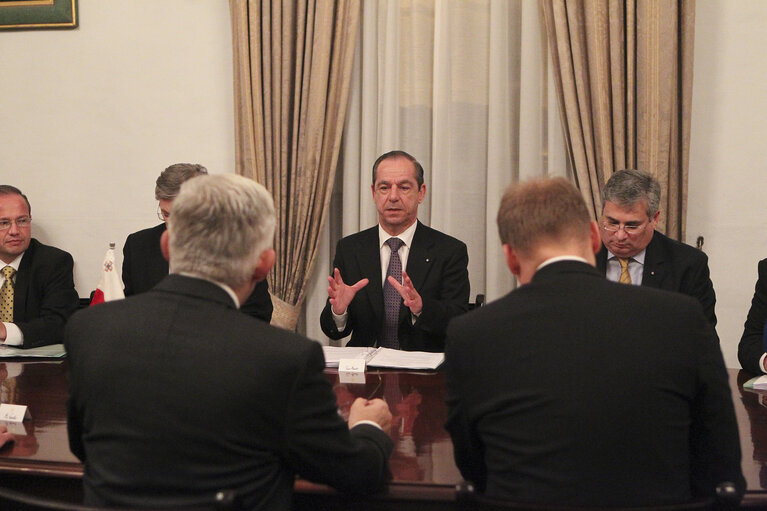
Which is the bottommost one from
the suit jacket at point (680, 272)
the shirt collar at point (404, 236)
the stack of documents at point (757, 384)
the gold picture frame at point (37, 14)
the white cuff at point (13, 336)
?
the stack of documents at point (757, 384)

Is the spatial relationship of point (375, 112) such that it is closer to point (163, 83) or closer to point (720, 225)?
point (163, 83)

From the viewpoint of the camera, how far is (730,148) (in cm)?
429

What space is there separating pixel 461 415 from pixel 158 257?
2596 millimetres

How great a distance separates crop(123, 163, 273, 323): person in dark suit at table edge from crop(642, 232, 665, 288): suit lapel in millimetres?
1780

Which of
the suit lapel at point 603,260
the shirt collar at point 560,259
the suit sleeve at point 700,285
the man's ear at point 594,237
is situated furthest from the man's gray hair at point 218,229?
the suit sleeve at point 700,285

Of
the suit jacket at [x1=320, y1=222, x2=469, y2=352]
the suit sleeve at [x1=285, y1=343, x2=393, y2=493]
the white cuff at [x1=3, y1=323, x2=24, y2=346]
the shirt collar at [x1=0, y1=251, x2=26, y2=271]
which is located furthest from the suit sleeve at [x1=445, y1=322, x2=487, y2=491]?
the shirt collar at [x1=0, y1=251, x2=26, y2=271]

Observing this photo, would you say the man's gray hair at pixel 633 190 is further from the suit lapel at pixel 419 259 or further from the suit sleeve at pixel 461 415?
the suit sleeve at pixel 461 415

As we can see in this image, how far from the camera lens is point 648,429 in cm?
153

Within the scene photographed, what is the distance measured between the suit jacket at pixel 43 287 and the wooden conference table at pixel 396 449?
1.35m

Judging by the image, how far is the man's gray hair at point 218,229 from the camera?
5.32 feet

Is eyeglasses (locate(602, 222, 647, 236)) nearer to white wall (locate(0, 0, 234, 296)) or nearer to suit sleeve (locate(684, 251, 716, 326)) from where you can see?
suit sleeve (locate(684, 251, 716, 326))

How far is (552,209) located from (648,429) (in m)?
0.49

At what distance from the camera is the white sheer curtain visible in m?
4.46

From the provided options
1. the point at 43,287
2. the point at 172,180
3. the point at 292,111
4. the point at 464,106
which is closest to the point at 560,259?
the point at 172,180
